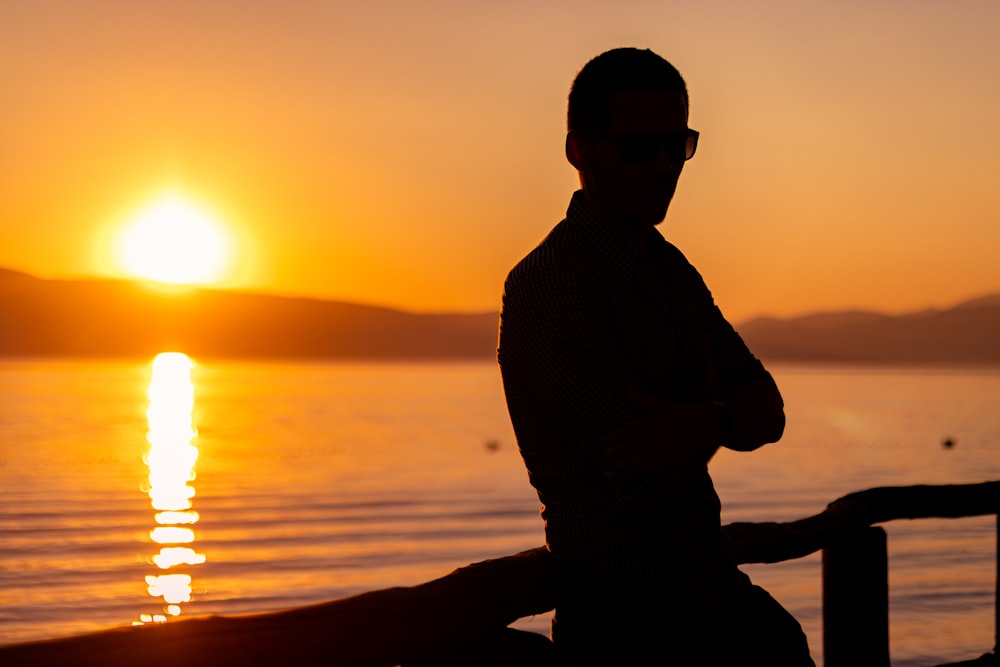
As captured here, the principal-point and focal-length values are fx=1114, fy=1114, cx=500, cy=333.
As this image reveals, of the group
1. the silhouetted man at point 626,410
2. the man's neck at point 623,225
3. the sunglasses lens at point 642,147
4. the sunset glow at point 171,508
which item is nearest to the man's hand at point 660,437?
the silhouetted man at point 626,410

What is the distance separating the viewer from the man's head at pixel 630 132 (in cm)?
243

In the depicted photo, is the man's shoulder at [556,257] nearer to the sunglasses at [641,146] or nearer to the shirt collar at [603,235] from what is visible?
the shirt collar at [603,235]

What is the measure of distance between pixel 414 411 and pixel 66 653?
3377 inches

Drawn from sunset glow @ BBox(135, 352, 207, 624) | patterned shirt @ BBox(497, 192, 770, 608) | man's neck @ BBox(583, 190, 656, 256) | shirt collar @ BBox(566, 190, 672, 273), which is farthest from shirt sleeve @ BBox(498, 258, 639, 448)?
sunset glow @ BBox(135, 352, 207, 624)

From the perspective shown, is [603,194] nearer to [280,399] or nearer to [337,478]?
[337,478]

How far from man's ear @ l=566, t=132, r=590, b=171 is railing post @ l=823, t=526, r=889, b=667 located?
8.19ft

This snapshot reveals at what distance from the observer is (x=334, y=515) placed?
1037 inches

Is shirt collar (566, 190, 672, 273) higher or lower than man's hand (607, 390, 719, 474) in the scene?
higher

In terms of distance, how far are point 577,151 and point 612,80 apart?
0.58ft

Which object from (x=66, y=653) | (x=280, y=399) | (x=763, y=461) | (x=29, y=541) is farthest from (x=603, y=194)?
(x=280, y=399)

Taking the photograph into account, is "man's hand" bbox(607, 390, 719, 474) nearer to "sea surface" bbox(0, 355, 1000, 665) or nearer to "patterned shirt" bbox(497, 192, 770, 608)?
"patterned shirt" bbox(497, 192, 770, 608)

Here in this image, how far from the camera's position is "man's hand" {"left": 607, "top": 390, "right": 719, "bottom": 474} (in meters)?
2.19

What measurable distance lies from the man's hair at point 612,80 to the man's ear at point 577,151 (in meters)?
0.02

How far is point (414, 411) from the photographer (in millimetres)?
87375
